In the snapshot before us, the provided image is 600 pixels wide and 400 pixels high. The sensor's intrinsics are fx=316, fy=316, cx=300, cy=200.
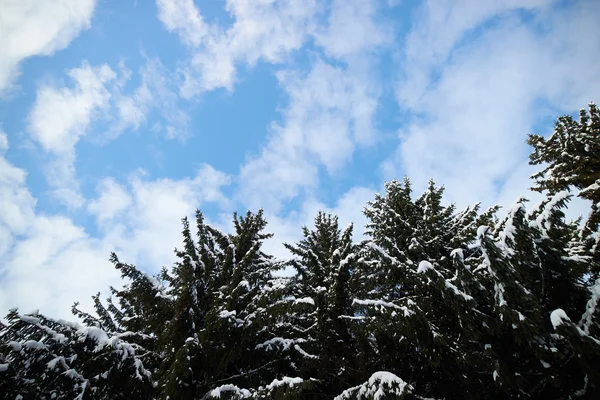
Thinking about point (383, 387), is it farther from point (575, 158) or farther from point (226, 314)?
point (575, 158)

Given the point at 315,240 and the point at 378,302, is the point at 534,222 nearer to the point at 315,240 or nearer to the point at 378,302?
the point at 378,302

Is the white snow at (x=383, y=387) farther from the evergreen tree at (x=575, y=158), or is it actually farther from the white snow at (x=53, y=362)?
the evergreen tree at (x=575, y=158)

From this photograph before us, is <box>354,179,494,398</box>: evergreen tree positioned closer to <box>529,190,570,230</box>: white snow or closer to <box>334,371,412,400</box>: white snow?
<box>334,371,412,400</box>: white snow

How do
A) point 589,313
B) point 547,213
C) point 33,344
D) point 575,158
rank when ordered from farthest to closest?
point 575,158 → point 547,213 → point 33,344 → point 589,313

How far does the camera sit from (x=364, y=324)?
6.95 m

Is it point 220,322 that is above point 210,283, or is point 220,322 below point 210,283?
below

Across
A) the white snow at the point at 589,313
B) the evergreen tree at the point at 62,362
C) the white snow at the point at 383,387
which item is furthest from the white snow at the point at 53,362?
the white snow at the point at 589,313

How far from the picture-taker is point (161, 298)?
7.18 m

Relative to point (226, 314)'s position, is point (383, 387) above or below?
below

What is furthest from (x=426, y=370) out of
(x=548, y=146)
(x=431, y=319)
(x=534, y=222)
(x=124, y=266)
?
(x=548, y=146)

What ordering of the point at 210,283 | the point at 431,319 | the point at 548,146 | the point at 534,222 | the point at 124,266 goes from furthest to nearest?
the point at 548,146, the point at 210,283, the point at 431,319, the point at 124,266, the point at 534,222

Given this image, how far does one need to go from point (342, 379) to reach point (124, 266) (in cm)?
571

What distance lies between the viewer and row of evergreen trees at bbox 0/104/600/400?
17.1ft

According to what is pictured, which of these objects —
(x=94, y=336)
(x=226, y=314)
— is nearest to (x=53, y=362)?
(x=94, y=336)
